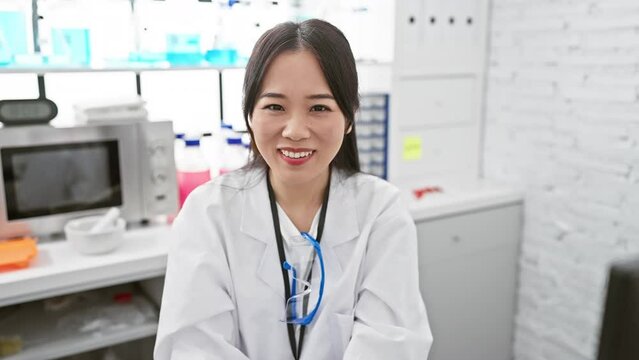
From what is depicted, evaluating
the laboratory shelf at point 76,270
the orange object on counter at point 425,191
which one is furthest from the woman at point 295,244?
the orange object on counter at point 425,191

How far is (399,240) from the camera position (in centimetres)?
138

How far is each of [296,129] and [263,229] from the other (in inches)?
11.0

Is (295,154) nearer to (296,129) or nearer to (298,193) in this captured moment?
(296,129)

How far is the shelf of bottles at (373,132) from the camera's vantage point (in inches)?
95.8

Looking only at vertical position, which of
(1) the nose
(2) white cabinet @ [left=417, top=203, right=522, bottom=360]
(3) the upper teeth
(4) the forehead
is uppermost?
(4) the forehead

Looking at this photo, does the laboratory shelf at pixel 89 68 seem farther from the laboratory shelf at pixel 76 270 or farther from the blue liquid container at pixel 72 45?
the laboratory shelf at pixel 76 270

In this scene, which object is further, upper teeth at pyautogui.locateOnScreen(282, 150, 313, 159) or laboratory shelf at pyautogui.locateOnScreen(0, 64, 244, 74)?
laboratory shelf at pyautogui.locateOnScreen(0, 64, 244, 74)

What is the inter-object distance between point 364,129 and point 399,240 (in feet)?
3.68

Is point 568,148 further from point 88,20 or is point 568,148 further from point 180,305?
point 88,20

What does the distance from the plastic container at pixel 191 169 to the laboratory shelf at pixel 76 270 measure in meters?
0.29

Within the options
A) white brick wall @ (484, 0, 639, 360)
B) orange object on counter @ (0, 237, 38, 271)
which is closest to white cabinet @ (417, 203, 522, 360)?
white brick wall @ (484, 0, 639, 360)

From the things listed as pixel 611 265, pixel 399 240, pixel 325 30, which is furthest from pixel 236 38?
pixel 611 265

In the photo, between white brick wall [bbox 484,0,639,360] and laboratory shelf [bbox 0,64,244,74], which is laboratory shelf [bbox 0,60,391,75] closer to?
laboratory shelf [bbox 0,64,244,74]

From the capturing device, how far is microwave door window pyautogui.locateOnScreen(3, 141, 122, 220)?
68.6 inches
